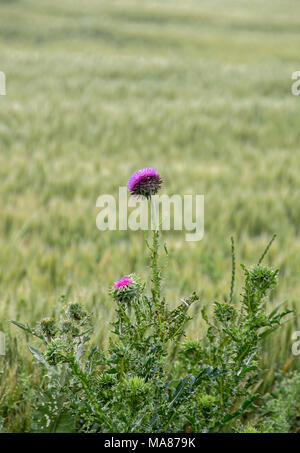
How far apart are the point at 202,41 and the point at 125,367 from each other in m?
19.0

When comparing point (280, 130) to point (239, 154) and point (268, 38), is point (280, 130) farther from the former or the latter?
point (268, 38)

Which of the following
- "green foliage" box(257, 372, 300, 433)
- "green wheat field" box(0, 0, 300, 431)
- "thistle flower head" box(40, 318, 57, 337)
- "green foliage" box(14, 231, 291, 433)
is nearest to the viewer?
"green foliage" box(14, 231, 291, 433)

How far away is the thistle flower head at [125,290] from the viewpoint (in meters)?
0.93

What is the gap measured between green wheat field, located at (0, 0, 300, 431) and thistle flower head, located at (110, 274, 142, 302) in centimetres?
36

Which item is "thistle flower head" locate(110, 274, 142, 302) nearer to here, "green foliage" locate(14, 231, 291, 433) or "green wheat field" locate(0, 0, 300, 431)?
"green foliage" locate(14, 231, 291, 433)

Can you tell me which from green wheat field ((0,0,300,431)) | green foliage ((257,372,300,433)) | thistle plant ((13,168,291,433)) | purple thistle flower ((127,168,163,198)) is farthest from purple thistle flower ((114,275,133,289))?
green foliage ((257,372,300,433))

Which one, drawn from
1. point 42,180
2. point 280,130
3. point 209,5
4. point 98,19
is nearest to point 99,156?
point 42,180

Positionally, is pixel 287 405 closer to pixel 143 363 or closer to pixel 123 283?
pixel 143 363

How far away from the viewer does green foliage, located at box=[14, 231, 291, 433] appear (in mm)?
925

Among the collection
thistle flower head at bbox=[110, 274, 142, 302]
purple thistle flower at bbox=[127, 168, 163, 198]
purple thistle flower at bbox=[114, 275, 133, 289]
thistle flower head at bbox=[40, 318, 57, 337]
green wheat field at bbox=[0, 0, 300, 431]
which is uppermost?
green wheat field at bbox=[0, 0, 300, 431]

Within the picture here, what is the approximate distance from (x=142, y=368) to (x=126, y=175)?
3115mm

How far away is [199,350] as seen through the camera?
3.82 ft

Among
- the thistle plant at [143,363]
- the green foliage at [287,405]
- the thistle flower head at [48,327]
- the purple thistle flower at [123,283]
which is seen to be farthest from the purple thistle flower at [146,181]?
the green foliage at [287,405]
